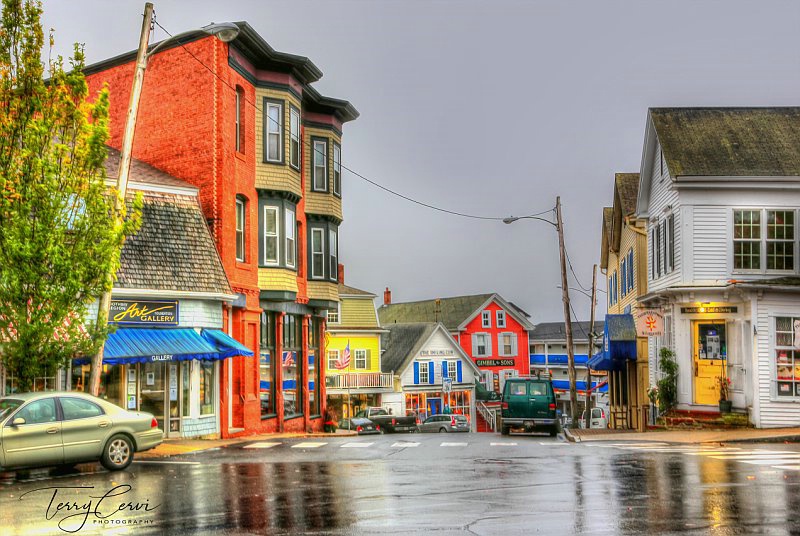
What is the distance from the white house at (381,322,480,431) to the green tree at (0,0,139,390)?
45887 mm

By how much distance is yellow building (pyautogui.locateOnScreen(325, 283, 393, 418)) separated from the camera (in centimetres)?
5956

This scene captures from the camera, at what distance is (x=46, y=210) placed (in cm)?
1709

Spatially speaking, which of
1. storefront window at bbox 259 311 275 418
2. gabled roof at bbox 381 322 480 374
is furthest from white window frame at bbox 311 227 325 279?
gabled roof at bbox 381 322 480 374

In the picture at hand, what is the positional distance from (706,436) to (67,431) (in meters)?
15.9

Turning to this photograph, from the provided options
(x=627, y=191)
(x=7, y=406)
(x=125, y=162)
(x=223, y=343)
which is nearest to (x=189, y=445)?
(x=223, y=343)

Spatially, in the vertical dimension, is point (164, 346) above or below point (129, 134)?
below

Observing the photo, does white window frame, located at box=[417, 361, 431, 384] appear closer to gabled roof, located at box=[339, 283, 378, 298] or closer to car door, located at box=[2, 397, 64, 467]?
gabled roof, located at box=[339, 283, 378, 298]

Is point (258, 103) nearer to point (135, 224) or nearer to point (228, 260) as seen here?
point (228, 260)

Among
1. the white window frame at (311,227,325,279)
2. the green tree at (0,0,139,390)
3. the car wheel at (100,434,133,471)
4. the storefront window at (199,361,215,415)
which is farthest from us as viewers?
the white window frame at (311,227,325,279)

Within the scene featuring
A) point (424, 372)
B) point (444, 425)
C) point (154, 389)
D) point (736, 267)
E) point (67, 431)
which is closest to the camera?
point (67, 431)

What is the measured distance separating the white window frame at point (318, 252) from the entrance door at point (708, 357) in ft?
46.0

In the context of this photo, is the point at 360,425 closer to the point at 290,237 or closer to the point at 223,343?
the point at 290,237

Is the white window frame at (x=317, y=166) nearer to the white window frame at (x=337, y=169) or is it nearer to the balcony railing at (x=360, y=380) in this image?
the white window frame at (x=337, y=169)

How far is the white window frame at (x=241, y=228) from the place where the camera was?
92.4 feet
